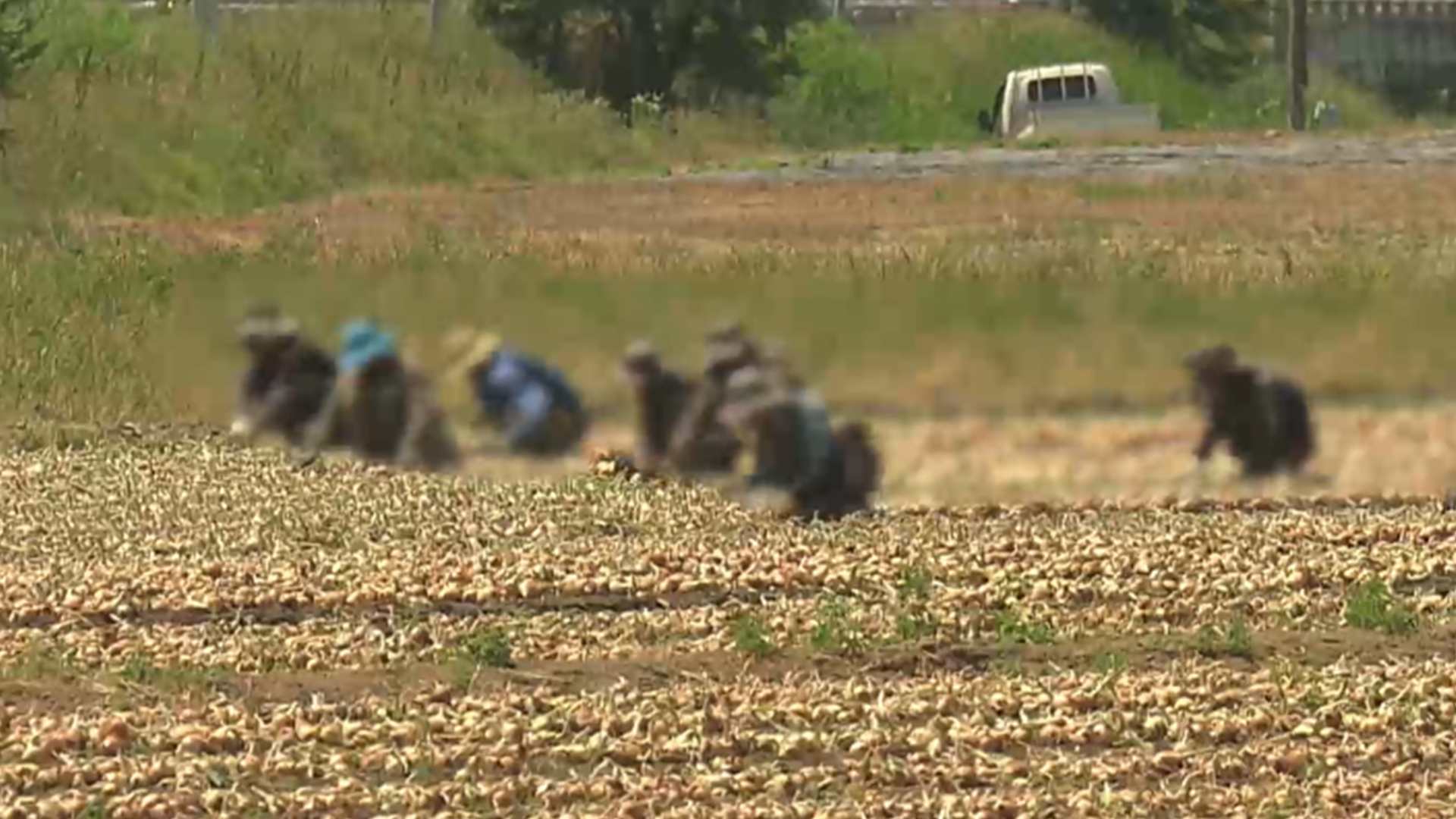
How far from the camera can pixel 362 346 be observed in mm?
12023

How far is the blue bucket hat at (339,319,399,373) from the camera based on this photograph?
39.1ft

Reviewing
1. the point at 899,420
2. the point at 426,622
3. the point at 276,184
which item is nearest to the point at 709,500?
the point at 899,420

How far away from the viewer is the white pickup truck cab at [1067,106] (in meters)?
39.8

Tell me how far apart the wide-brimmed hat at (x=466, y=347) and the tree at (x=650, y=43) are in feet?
80.6

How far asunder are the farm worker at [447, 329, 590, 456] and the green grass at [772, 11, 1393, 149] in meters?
26.6

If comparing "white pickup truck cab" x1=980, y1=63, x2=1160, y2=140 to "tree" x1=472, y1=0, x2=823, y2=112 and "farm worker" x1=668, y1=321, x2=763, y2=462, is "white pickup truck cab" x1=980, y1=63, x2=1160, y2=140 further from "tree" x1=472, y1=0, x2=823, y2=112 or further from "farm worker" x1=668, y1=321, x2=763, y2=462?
"farm worker" x1=668, y1=321, x2=763, y2=462

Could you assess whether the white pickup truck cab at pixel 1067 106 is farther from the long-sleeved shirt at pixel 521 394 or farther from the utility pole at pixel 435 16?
the long-sleeved shirt at pixel 521 394

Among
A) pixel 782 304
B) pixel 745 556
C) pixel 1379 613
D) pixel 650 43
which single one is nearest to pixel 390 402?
pixel 782 304

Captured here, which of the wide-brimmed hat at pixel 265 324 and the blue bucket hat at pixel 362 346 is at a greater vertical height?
the wide-brimmed hat at pixel 265 324

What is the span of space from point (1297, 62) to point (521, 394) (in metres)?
28.4

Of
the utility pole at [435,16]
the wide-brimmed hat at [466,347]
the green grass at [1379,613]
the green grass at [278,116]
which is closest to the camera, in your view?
the green grass at [1379,613]

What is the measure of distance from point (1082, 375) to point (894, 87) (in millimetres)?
31806

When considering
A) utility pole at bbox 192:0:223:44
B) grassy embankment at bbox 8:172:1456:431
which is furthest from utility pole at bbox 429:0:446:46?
grassy embankment at bbox 8:172:1456:431

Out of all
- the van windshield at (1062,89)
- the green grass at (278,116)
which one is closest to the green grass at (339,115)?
the green grass at (278,116)
